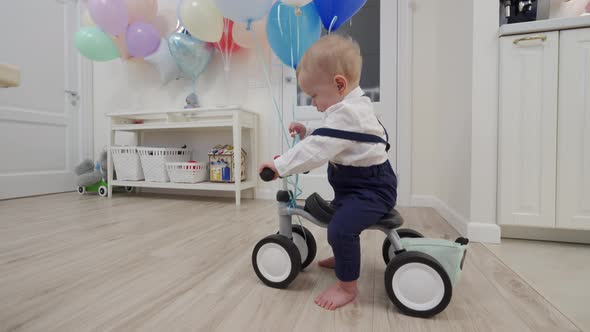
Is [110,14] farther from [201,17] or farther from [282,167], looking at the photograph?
[282,167]

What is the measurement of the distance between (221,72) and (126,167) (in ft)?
3.56

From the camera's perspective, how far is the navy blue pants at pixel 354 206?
0.72 metres

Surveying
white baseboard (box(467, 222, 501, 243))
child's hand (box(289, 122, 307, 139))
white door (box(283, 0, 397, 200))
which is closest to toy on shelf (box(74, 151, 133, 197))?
white door (box(283, 0, 397, 200))

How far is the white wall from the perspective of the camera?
4.53 ft

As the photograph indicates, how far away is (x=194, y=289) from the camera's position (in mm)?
810

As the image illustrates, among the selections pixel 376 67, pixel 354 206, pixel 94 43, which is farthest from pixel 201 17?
pixel 354 206

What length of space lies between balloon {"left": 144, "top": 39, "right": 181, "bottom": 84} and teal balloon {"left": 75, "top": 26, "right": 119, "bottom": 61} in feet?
0.89

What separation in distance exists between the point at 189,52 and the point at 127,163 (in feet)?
3.33

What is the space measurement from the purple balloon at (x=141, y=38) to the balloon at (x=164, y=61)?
6 centimetres

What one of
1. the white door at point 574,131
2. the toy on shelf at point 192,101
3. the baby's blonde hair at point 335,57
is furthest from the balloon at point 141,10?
the white door at point 574,131

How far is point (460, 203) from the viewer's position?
1442 millimetres

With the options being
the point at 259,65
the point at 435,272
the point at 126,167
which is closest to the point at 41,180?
the point at 126,167

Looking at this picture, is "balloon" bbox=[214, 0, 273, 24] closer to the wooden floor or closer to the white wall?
the white wall

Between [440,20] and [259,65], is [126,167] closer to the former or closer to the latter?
[259,65]
